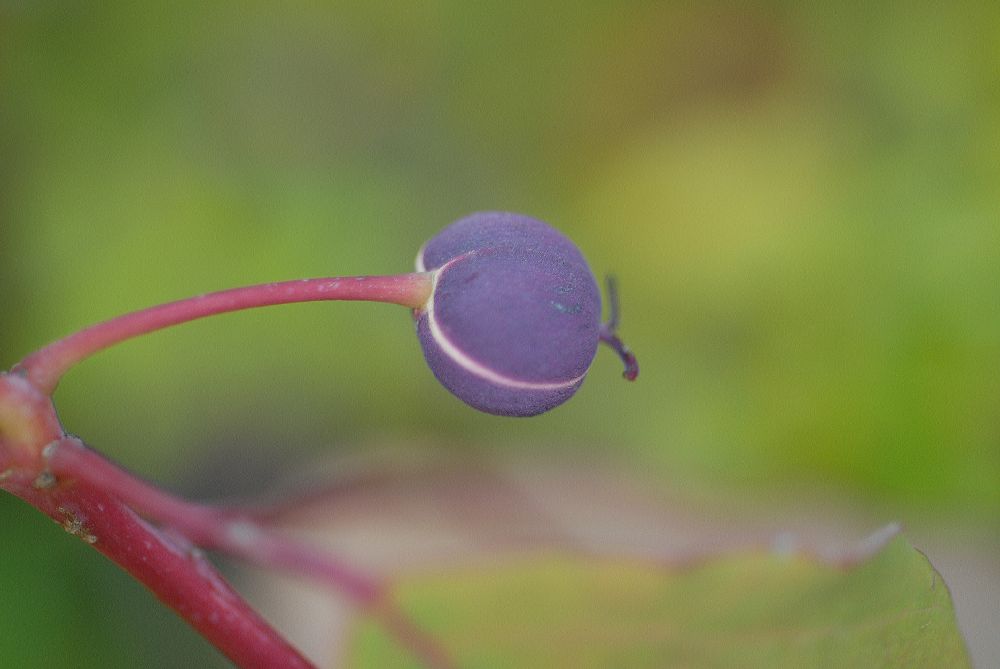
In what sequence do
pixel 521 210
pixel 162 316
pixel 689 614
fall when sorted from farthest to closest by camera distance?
1. pixel 521 210
2. pixel 689 614
3. pixel 162 316

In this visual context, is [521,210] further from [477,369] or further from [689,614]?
[477,369]

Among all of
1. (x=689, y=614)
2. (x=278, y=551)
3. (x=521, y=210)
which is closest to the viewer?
(x=689, y=614)

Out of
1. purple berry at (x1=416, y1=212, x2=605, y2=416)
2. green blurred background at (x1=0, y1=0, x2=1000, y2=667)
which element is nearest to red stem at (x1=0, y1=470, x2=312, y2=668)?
purple berry at (x1=416, y1=212, x2=605, y2=416)

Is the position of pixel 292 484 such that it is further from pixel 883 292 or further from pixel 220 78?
pixel 883 292

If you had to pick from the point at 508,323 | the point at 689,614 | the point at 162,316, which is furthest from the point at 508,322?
the point at 689,614

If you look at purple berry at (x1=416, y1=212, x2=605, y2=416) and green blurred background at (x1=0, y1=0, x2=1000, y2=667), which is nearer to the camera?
purple berry at (x1=416, y1=212, x2=605, y2=416)

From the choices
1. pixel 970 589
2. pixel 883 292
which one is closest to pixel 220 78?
pixel 883 292

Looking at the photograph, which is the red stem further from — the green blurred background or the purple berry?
the green blurred background

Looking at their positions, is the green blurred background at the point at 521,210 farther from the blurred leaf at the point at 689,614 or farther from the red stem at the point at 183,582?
the red stem at the point at 183,582
